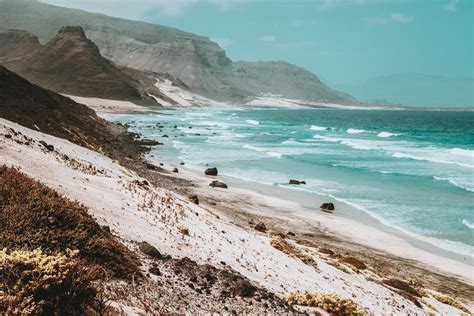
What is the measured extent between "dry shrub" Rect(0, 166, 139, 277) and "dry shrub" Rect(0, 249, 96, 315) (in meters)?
1.53

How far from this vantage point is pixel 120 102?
17050cm

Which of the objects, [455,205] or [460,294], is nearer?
[460,294]

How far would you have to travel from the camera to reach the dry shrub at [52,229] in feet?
25.2

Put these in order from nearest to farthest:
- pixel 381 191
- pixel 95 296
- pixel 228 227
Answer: pixel 95 296
pixel 228 227
pixel 381 191

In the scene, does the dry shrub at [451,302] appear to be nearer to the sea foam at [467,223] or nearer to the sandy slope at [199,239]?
the sandy slope at [199,239]

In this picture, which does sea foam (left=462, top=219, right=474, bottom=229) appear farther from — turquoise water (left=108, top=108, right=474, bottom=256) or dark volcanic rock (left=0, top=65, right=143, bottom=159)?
dark volcanic rock (left=0, top=65, right=143, bottom=159)

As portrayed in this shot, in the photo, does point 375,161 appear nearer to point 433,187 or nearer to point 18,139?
point 433,187

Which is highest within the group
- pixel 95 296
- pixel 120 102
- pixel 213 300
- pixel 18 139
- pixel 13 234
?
pixel 120 102

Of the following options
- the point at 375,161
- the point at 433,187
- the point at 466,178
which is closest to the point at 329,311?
the point at 433,187

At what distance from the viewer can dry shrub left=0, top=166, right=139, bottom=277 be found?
25.2 feet

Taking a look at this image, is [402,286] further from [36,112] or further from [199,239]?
[36,112]

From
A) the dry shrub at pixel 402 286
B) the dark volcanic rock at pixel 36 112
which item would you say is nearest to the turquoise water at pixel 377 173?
the dry shrub at pixel 402 286

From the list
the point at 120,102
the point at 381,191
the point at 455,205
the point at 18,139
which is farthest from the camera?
the point at 120,102

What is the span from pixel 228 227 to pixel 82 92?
168856mm
